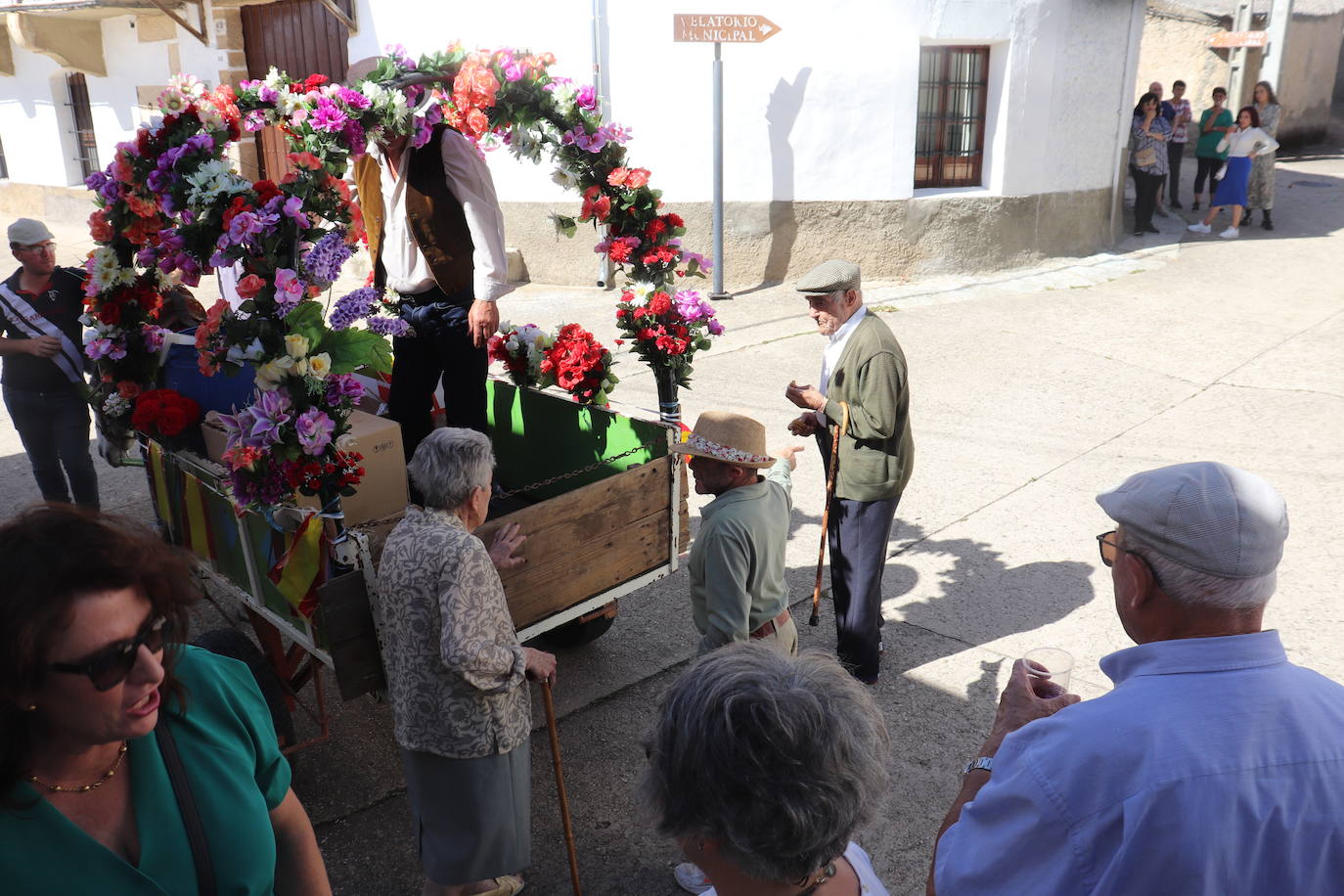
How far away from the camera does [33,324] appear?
5.50 meters

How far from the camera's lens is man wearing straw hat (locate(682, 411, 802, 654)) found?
3.33 m

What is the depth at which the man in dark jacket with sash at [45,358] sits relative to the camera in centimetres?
546

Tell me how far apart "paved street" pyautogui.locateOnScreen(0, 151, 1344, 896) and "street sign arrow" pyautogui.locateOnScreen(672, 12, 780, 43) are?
2.67 metres

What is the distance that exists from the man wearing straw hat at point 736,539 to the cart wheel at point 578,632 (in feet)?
4.09

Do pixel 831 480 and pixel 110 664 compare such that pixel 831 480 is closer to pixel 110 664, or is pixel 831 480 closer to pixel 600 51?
pixel 110 664

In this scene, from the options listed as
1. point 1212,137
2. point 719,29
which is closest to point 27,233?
point 719,29

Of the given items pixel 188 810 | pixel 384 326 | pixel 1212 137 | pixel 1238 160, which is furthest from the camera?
pixel 1212 137

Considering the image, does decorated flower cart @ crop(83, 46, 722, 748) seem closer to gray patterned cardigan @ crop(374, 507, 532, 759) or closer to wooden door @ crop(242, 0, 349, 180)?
gray patterned cardigan @ crop(374, 507, 532, 759)

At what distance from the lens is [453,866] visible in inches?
123

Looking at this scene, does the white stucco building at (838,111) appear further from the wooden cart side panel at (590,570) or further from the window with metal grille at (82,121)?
the wooden cart side panel at (590,570)

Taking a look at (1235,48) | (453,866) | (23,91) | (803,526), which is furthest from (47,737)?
(1235,48)

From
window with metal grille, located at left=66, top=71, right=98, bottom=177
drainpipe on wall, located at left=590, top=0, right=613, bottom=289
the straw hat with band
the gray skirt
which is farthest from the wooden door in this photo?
the gray skirt

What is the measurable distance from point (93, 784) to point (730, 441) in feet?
6.94

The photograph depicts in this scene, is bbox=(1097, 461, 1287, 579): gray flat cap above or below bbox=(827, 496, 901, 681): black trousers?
above
